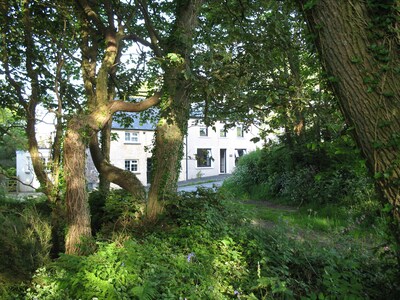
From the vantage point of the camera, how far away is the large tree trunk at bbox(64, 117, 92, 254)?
540 cm

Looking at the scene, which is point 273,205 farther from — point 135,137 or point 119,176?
point 135,137

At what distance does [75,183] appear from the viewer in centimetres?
546

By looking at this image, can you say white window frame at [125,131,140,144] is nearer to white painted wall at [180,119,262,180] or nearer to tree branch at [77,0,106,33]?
white painted wall at [180,119,262,180]

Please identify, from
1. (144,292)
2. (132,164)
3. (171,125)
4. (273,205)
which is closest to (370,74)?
(144,292)

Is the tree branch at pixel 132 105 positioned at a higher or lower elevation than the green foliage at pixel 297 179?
higher

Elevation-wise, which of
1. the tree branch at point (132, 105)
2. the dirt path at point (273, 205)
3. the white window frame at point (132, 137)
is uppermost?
the white window frame at point (132, 137)

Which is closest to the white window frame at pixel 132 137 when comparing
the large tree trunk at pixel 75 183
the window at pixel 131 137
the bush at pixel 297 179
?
the window at pixel 131 137

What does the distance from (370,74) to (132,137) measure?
3157cm

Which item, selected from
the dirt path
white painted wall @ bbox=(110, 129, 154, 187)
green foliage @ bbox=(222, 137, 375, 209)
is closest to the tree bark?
green foliage @ bbox=(222, 137, 375, 209)

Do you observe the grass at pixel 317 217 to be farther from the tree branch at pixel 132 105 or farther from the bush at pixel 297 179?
the tree branch at pixel 132 105

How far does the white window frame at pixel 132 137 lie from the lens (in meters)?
32.8

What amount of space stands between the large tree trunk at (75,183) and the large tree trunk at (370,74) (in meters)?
4.04

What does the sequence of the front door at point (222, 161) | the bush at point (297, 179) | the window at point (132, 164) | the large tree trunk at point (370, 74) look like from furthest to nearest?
the front door at point (222, 161), the window at point (132, 164), the bush at point (297, 179), the large tree trunk at point (370, 74)

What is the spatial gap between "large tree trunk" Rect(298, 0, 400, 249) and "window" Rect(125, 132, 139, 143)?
31023mm
